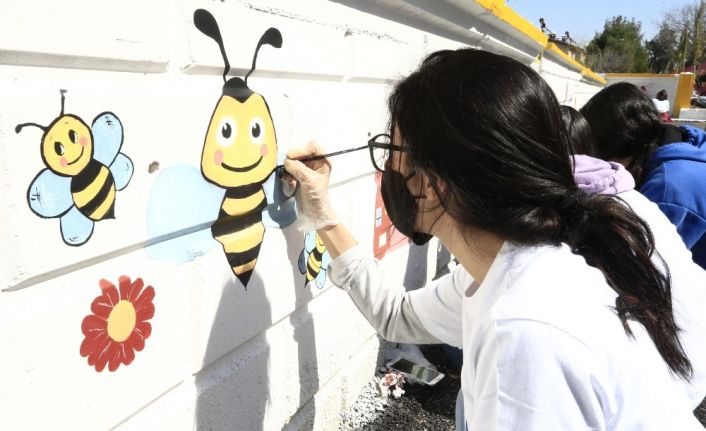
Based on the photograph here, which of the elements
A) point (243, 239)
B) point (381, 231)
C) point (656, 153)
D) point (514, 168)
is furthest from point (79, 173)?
point (656, 153)

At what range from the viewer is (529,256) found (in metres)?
1.06

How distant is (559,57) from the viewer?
27.1 feet

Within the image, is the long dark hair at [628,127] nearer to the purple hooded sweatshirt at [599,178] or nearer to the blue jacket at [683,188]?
the blue jacket at [683,188]

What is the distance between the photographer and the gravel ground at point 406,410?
8.66 ft

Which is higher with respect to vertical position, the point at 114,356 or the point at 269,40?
the point at 269,40

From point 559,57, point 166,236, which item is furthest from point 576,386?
point 559,57

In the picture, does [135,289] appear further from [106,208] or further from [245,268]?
[245,268]

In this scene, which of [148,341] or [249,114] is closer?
[148,341]

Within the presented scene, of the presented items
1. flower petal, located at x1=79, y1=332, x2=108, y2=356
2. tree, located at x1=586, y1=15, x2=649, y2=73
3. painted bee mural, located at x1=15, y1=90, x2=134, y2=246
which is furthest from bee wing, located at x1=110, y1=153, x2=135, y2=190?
tree, located at x1=586, y1=15, x2=649, y2=73

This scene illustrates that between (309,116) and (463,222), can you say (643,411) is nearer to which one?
(463,222)

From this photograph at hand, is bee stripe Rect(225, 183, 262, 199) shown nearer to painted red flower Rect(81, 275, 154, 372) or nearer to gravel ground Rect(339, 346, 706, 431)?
painted red flower Rect(81, 275, 154, 372)

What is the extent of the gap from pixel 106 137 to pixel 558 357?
1.01m

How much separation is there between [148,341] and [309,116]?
3.13 feet

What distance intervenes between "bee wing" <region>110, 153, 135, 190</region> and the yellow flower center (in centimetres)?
29
